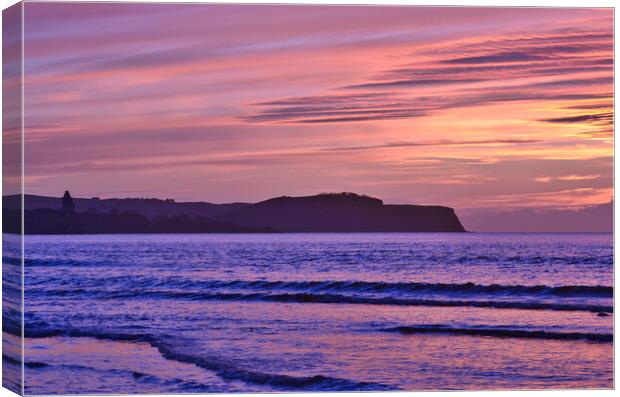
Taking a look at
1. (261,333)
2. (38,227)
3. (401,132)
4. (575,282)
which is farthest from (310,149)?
(575,282)

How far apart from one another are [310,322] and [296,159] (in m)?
1.40

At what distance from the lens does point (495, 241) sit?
1246cm

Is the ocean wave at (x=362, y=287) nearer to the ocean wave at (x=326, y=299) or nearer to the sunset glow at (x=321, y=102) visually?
the ocean wave at (x=326, y=299)

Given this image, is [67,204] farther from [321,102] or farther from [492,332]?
[492,332]

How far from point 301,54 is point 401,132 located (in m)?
0.98

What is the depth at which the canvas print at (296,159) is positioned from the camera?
35.7 ft

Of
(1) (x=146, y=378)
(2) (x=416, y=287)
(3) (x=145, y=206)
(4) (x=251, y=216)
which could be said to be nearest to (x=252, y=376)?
(1) (x=146, y=378)

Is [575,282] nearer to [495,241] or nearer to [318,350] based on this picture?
[495,241]

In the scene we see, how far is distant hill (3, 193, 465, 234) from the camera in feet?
37.0

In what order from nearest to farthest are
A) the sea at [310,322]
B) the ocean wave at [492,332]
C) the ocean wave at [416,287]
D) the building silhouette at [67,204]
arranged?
the sea at [310,322] → the building silhouette at [67,204] → the ocean wave at [492,332] → the ocean wave at [416,287]

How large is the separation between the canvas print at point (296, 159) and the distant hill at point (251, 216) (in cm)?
2

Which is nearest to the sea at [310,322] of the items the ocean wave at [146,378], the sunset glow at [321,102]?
the ocean wave at [146,378]

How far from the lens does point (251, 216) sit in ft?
37.8

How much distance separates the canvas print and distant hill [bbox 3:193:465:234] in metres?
0.02
